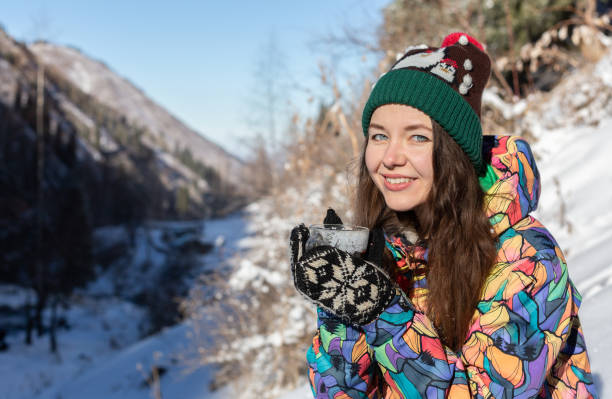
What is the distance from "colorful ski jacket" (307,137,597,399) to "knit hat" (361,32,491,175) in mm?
147

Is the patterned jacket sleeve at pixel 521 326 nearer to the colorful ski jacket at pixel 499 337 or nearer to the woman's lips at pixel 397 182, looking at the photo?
the colorful ski jacket at pixel 499 337

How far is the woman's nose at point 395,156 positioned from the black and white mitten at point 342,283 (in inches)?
12.8

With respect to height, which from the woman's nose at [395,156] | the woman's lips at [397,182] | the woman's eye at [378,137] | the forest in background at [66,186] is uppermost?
the woman's eye at [378,137]

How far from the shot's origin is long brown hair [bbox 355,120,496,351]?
1.16m

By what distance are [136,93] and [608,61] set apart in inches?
4419

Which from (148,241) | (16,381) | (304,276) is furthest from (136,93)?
(304,276)

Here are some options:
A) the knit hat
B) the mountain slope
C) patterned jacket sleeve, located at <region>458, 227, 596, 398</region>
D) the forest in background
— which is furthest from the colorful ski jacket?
the mountain slope

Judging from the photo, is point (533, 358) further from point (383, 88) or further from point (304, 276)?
point (383, 88)

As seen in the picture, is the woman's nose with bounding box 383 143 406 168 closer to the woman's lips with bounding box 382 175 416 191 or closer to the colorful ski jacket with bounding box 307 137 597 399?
the woman's lips with bounding box 382 175 416 191

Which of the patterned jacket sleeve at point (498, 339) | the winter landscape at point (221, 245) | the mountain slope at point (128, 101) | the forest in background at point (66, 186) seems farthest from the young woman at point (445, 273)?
the mountain slope at point (128, 101)

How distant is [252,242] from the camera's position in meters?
7.95

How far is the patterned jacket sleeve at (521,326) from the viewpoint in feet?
3.40

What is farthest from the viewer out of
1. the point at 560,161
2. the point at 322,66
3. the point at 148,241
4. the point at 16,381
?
the point at 148,241

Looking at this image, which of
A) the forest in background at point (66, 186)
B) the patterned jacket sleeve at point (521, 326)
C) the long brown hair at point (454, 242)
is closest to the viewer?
the patterned jacket sleeve at point (521, 326)
